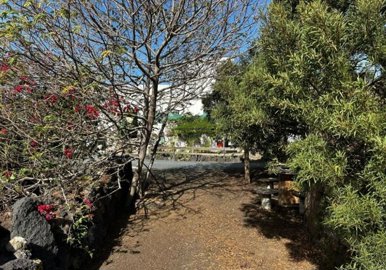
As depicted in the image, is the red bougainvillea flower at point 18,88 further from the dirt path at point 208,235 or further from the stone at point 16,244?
the dirt path at point 208,235

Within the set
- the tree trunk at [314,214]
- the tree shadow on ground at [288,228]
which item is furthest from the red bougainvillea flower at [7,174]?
the tree trunk at [314,214]

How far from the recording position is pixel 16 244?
3385 millimetres

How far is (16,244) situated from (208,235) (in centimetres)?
305

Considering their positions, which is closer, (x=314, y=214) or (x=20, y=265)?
(x=20, y=265)

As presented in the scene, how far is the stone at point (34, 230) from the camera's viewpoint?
3626mm

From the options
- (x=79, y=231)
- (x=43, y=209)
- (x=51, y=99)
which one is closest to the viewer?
(x=43, y=209)

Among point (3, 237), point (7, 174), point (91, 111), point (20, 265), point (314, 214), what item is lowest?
point (314, 214)

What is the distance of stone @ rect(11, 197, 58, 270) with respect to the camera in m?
3.63

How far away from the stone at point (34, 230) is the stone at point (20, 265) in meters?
0.38

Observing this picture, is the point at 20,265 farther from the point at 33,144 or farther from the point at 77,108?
the point at 77,108

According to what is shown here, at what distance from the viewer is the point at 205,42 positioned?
612 centimetres

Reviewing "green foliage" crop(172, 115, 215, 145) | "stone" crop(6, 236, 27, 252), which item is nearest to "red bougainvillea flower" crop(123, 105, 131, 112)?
"stone" crop(6, 236, 27, 252)

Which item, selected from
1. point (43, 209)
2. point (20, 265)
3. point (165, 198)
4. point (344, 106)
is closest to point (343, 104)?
point (344, 106)

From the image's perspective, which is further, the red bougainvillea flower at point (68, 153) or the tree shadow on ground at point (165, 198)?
the tree shadow on ground at point (165, 198)
